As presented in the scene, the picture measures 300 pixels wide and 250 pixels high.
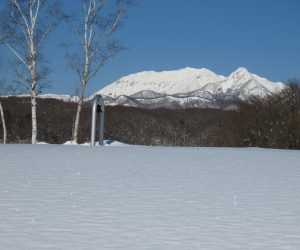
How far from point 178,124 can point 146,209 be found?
58429 mm

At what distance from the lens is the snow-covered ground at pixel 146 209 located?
3.77 metres

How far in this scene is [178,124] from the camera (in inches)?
2498

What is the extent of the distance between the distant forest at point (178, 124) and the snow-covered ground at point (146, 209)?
13075 millimetres

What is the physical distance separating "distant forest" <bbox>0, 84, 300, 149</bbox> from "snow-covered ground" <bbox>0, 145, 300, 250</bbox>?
13.1 meters

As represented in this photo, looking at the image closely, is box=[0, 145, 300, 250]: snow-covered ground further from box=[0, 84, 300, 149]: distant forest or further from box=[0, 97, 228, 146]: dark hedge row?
box=[0, 97, 228, 146]: dark hedge row

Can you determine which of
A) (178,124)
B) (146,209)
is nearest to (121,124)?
(178,124)

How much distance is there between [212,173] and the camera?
9.05m

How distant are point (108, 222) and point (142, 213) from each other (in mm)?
581

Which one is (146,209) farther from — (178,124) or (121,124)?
(178,124)

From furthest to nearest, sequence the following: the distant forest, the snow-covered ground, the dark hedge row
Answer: the dark hedge row, the distant forest, the snow-covered ground

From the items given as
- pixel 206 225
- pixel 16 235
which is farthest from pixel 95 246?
pixel 206 225

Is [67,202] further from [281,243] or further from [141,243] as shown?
[281,243]

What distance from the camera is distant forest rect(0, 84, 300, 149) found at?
27172mm

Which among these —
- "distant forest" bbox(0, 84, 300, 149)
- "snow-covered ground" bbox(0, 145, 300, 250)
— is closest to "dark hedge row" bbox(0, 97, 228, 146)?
"distant forest" bbox(0, 84, 300, 149)
